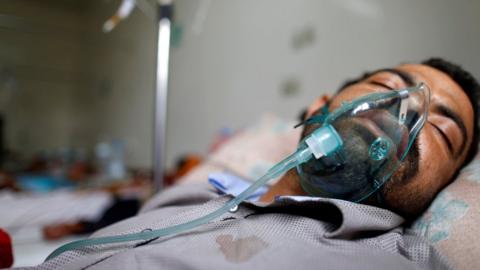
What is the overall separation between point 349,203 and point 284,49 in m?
1.17

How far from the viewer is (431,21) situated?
3.26 ft

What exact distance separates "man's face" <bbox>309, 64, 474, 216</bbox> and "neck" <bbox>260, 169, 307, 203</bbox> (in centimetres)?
17

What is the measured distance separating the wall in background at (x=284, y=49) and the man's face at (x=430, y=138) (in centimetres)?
33

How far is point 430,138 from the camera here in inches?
23.6

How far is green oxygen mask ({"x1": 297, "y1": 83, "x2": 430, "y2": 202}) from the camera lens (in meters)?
0.52

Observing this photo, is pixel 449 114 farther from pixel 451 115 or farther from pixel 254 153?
pixel 254 153

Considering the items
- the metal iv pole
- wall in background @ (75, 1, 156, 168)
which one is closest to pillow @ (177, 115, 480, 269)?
the metal iv pole

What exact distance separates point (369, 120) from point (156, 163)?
2.94 feet

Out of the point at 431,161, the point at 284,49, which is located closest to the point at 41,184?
the point at 284,49

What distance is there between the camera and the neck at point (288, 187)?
2.12 feet

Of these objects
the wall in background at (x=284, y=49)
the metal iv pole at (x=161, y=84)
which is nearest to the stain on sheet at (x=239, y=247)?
the metal iv pole at (x=161, y=84)

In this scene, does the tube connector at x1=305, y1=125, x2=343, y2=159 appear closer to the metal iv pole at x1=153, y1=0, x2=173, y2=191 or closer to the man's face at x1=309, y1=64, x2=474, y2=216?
the man's face at x1=309, y1=64, x2=474, y2=216

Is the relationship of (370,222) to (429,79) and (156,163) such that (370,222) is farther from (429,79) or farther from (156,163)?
(156,163)

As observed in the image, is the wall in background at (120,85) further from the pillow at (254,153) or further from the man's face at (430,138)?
the man's face at (430,138)
